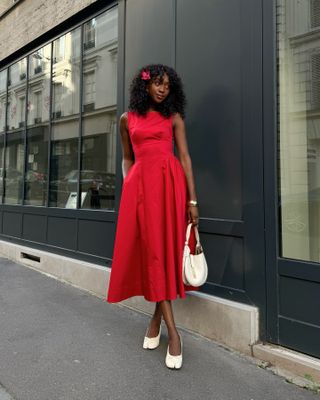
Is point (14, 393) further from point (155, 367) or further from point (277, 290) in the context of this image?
point (277, 290)

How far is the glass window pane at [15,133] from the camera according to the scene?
23.6ft

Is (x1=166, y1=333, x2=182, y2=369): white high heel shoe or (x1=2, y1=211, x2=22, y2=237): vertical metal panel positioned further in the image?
(x1=2, y1=211, x2=22, y2=237): vertical metal panel

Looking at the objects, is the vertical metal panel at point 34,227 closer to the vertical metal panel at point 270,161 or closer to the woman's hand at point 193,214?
the woman's hand at point 193,214

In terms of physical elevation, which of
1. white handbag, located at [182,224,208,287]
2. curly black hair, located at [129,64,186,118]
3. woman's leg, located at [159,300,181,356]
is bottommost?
woman's leg, located at [159,300,181,356]

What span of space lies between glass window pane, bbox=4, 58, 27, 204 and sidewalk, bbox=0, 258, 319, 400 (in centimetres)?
361

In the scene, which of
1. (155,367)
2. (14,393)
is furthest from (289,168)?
(14,393)

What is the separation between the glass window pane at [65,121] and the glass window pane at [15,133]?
3.94 ft

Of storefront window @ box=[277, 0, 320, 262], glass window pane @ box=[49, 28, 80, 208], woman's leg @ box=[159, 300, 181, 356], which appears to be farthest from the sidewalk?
glass window pane @ box=[49, 28, 80, 208]

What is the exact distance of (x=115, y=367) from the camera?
2.94 meters

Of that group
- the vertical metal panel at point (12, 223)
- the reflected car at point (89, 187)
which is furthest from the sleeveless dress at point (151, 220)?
the vertical metal panel at point (12, 223)

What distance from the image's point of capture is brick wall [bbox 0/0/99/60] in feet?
19.1

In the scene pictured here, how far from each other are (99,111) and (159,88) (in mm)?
2496

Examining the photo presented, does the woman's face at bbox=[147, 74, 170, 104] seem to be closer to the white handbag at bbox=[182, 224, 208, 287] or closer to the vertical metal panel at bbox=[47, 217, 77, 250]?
the white handbag at bbox=[182, 224, 208, 287]

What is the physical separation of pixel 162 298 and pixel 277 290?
0.89 meters
